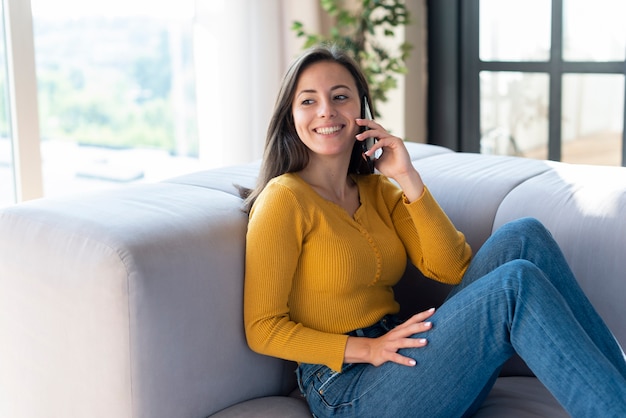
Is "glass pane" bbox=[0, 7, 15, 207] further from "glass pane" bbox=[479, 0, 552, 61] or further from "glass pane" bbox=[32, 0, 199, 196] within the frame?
"glass pane" bbox=[479, 0, 552, 61]

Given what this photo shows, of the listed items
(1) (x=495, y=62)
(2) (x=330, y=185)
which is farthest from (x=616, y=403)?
(1) (x=495, y=62)

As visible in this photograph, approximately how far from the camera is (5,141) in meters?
3.08

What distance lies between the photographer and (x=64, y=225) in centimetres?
164

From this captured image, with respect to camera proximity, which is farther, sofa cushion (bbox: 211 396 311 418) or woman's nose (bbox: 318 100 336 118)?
woman's nose (bbox: 318 100 336 118)

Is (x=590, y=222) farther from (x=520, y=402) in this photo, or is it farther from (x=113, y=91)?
(x=113, y=91)

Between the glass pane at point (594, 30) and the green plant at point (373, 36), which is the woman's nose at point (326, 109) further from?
the glass pane at point (594, 30)

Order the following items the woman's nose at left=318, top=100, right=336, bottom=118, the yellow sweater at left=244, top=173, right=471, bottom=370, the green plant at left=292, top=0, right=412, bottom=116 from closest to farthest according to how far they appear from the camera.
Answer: the yellow sweater at left=244, top=173, right=471, bottom=370 → the woman's nose at left=318, top=100, right=336, bottom=118 → the green plant at left=292, top=0, right=412, bottom=116

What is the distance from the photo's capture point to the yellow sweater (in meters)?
1.66

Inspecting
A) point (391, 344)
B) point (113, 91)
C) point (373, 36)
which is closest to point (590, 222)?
point (391, 344)

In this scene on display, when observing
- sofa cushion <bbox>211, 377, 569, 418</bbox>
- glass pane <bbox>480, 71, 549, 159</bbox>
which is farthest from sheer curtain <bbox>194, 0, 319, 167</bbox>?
sofa cushion <bbox>211, 377, 569, 418</bbox>

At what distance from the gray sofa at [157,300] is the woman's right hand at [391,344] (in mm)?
180

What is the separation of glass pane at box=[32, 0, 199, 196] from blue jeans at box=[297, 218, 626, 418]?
214cm

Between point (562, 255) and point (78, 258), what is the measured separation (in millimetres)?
979

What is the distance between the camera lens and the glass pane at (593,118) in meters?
3.48
